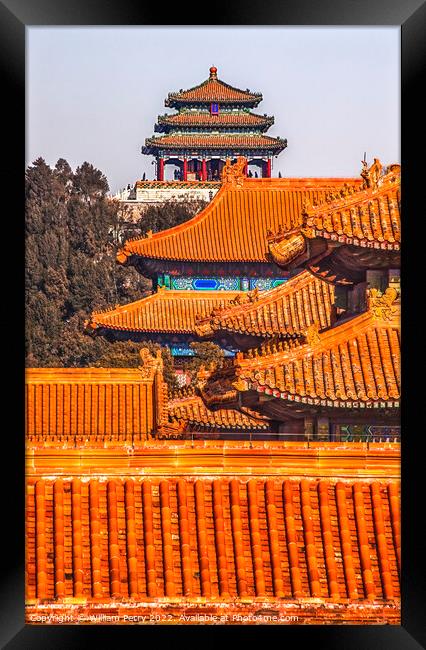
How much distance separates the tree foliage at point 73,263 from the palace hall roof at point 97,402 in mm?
13519

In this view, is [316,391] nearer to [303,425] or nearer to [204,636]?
[303,425]

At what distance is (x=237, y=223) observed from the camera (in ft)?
123

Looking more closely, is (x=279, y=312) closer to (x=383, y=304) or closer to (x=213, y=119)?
(x=383, y=304)

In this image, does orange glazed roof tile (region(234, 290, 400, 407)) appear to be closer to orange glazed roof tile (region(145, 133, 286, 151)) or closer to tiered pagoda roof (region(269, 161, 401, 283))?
tiered pagoda roof (region(269, 161, 401, 283))

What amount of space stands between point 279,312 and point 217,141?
39.2 meters

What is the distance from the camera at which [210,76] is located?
5969 cm

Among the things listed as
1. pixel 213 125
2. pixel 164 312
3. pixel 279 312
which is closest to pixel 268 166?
pixel 213 125

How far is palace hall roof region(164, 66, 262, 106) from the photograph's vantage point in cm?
5903

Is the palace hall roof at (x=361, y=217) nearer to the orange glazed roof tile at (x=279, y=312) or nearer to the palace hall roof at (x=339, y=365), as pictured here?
the palace hall roof at (x=339, y=365)

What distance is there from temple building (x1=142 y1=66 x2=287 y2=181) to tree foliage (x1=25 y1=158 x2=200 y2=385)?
234 inches

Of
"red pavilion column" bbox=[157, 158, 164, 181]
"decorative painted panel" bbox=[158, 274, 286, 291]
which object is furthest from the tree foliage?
"red pavilion column" bbox=[157, 158, 164, 181]

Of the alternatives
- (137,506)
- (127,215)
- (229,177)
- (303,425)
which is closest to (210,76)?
(127,215)

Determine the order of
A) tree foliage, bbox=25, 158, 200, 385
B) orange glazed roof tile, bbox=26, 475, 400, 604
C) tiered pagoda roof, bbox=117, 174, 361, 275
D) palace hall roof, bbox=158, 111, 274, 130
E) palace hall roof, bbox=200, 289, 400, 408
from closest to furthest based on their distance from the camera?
orange glazed roof tile, bbox=26, 475, 400, 604
palace hall roof, bbox=200, 289, 400, 408
tiered pagoda roof, bbox=117, 174, 361, 275
tree foliage, bbox=25, 158, 200, 385
palace hall roof, bbox=158, 111, 274, 130

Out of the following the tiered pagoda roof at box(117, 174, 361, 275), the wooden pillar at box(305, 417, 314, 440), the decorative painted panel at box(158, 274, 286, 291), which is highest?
the tiered pagoda roof at box(117, 174, 361, 275)
